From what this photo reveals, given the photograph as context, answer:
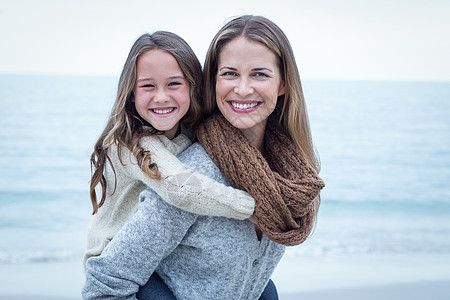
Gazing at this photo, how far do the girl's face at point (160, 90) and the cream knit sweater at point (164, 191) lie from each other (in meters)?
0.09

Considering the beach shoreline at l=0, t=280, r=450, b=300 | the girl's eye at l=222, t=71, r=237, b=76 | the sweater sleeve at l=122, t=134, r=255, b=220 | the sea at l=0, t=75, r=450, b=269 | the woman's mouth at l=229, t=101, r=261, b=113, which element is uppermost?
the girl's eye at l=222, t=71, r=237, b=76

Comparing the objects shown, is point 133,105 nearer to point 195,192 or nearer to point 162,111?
point 162,111

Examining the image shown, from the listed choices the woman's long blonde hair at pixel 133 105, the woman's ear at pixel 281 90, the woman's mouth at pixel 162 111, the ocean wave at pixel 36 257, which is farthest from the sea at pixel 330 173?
the woman's ear at pixel 281 90

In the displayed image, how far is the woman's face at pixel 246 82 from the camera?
1681mm

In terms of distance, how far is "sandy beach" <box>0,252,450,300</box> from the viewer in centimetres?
472

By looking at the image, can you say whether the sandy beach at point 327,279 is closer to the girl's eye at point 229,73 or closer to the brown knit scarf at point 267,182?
the brown knit scarf at point 267,182

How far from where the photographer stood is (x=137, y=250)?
4.93ft

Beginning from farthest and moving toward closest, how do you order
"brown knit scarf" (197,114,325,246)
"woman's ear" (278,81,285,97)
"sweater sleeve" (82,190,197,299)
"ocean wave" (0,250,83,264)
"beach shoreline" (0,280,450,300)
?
1. "ocean wave" (0,250,83,264)
2. "beach shoreline" (0,280,450,300)
3. "woman's ear" (278,81,285,97)
4. "brown knit scarf" (197,114,325,246)
5. "sweater sleeve" (82,190,197,299)

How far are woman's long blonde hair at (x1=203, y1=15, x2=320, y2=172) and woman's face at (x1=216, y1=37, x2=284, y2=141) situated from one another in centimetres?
3

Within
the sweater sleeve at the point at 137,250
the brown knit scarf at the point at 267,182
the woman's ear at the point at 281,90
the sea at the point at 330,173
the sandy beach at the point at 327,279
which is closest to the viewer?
the sweater sleeve at the point at 137,250

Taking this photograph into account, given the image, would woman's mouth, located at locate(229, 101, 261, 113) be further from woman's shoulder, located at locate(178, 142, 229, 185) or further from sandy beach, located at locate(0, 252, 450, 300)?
sandy beach, located at locate(0, 252, 450, 300)

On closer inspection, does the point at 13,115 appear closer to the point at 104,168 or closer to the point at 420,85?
the point at 104,168

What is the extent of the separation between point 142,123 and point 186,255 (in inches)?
23.7

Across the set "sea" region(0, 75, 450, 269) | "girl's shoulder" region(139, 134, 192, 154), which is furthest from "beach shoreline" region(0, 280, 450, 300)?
"girl's shoulder" region(139, 134, 192, 154)
